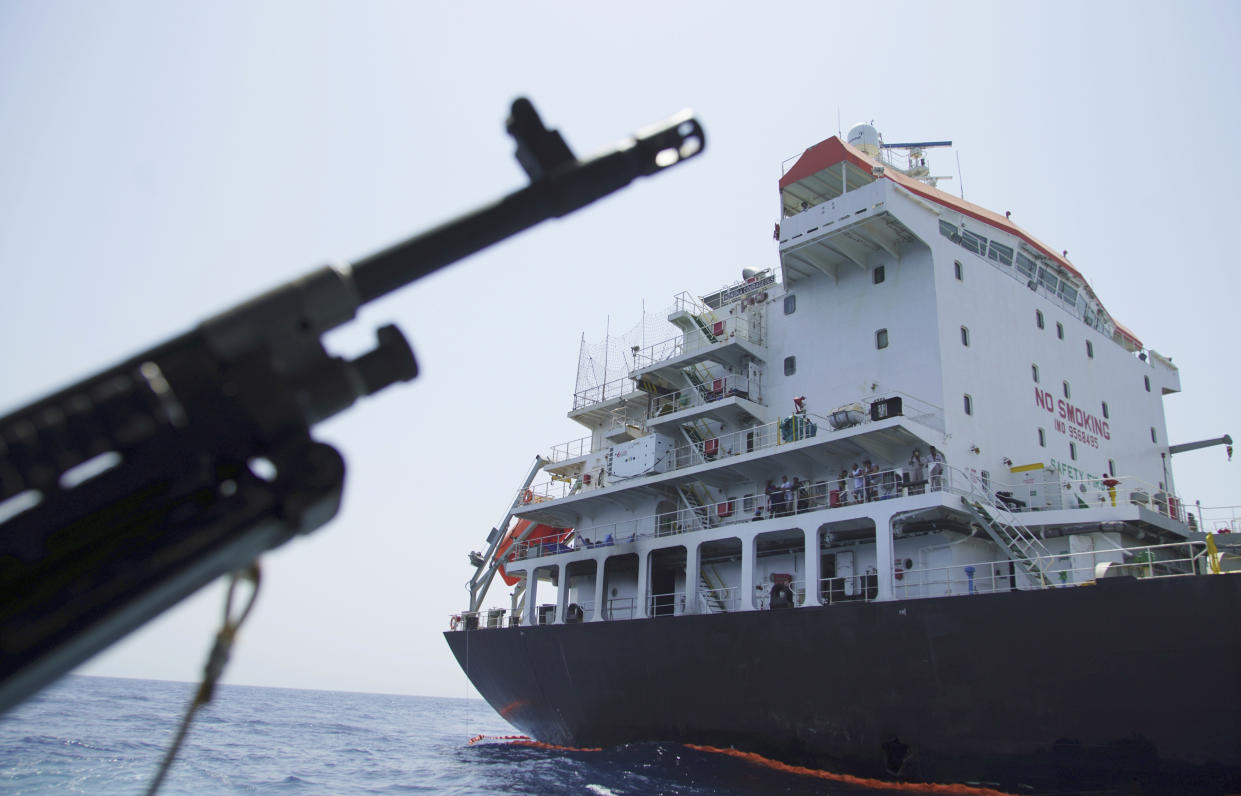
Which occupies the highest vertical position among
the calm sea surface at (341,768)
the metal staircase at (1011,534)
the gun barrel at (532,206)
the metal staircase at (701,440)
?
the metal staircase at (701,440)

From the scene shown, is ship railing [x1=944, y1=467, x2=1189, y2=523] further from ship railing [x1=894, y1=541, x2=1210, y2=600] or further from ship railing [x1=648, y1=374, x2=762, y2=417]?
ship railing [x1=648, y1=374, x2=762, y2=417]

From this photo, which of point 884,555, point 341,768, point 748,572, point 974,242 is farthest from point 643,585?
point 974,242

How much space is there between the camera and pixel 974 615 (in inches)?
535

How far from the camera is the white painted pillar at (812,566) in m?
17.0

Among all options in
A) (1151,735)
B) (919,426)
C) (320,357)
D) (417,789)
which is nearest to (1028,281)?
(919,426)

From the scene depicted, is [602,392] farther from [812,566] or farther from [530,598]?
[812,566]

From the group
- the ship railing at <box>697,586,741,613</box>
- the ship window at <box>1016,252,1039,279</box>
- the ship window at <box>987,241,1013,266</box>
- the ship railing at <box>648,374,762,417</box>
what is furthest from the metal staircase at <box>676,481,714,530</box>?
the ship window at <box>1016,252,1039,279</box>

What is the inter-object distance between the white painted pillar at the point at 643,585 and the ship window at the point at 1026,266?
12296mm

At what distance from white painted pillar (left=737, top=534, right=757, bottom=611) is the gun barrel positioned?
15854mm

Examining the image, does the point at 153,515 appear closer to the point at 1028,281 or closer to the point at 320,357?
the point at 320,357

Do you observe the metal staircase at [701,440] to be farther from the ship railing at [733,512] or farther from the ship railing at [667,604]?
the ship railing at [667,604]

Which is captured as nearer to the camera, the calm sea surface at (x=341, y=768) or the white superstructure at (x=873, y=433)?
the calm sea surface at (x=341, y=768)

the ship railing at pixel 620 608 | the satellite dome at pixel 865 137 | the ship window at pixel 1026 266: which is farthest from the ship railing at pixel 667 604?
the satellite dome at pixel 865 137

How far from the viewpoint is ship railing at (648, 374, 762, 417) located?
74.1ft
